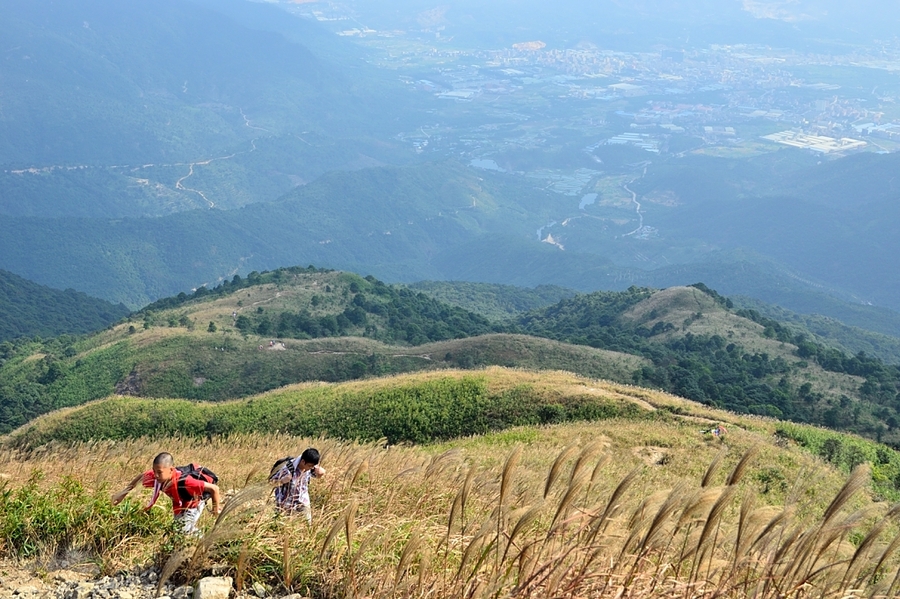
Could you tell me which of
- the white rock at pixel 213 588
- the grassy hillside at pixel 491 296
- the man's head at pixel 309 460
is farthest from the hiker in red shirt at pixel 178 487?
the grassy hillside at pixel 491 296

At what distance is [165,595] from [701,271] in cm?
19345

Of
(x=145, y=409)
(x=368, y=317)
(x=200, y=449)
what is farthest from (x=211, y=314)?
(x=200, y=449)

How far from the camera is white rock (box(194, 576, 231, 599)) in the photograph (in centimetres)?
632

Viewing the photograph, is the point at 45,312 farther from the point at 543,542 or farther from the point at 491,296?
the point at 543,542

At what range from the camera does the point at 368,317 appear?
247 feet

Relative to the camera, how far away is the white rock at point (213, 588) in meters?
6.32

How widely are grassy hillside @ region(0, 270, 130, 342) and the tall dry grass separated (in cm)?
10285

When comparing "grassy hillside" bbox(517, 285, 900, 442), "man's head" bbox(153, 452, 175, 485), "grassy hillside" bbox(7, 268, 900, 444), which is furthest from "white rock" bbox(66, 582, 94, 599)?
"grassy hillside" bbox(7, 268, 900, 444)

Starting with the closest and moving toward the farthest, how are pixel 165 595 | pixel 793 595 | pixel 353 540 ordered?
pixel 793 595
pixel 165 595
pixel 353 540

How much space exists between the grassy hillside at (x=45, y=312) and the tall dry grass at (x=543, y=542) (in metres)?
103

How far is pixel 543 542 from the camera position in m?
6.08

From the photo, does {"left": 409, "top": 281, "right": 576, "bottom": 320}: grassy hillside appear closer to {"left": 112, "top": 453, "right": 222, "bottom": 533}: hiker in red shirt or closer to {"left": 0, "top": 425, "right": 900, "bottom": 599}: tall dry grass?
{"left": 112, "top": 453, "right": 222, "bottom": 533}: hiker in red shirt

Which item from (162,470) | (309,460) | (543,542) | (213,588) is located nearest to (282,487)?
(309,460)

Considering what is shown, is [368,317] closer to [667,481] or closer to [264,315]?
[264,315]
